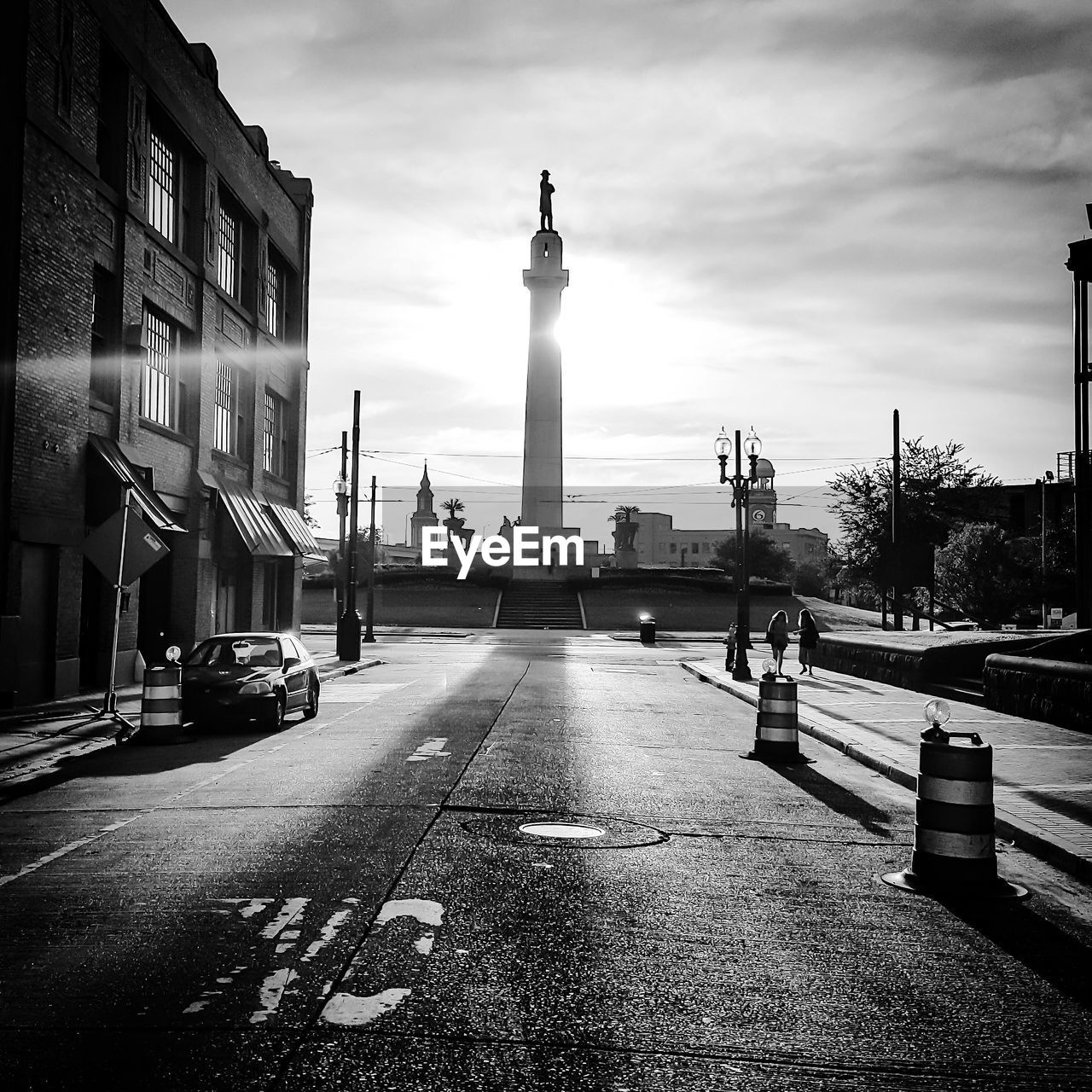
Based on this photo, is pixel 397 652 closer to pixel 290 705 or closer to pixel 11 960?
pixel 290 705

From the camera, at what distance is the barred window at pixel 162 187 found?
24500 mm

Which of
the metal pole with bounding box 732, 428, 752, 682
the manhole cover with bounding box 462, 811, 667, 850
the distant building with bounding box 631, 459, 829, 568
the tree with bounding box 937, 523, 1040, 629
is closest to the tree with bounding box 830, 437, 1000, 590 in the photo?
the tree with bounding box 937, 523, 1040, 629

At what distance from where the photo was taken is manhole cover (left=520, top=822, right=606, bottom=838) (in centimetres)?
866

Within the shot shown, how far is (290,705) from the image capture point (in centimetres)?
1678

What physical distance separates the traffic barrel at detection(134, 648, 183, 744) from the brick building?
4.10 m

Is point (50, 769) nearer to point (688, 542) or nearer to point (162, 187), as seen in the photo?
point (162, 187)

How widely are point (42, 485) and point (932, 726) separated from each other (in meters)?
15.5

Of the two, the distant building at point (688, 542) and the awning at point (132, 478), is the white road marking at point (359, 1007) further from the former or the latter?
the distant building at point (688, 542)

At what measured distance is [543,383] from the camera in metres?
62.5

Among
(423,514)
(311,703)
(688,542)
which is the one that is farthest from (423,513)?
(311,703)

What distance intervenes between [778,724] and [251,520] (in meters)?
19.9

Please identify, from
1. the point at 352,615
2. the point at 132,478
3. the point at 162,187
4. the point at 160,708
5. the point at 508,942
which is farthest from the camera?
the point at 352,615

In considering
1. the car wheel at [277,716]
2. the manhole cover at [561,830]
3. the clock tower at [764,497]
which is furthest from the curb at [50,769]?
the clock tower at [764,497]

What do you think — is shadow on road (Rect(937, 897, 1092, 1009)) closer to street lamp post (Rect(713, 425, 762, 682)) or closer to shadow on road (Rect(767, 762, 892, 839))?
shadow on road (Rect(767, 762, 892, 839))
